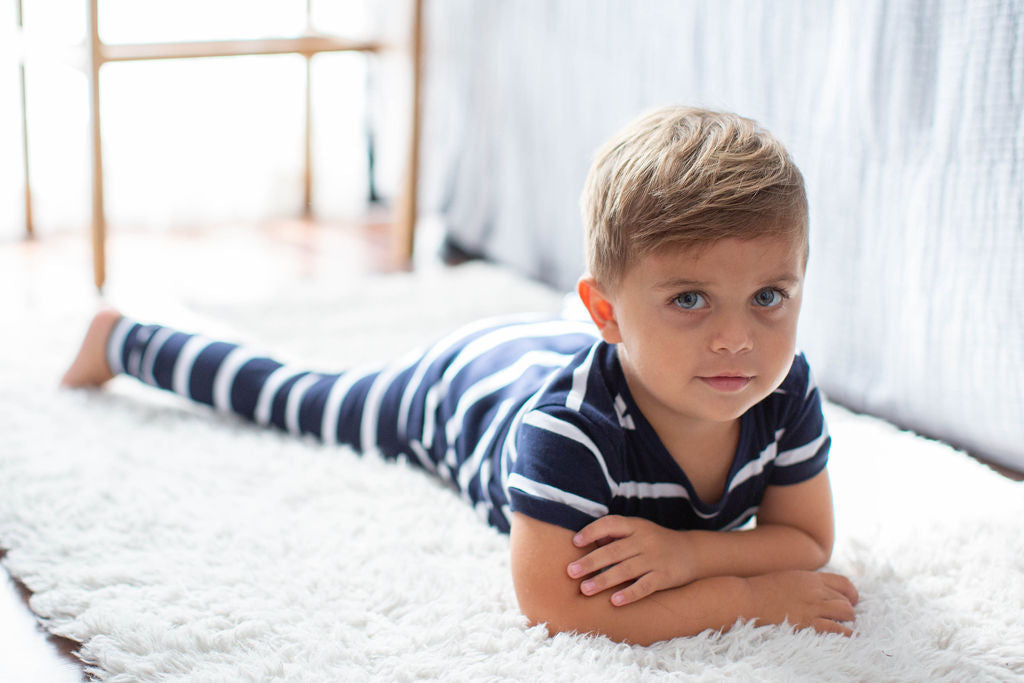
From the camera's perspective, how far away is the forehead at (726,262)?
76cm

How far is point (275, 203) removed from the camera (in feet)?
7.83

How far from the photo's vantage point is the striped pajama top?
825mm

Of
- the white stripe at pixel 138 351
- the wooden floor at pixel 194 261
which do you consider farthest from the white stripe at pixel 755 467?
the wooden floor at pixel 194 261

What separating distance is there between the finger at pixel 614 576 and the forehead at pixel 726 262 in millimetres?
217

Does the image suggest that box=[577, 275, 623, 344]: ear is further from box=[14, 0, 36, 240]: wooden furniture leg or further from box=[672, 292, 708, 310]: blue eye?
box=[14, 0, 36, 240]: wooden furniture leg

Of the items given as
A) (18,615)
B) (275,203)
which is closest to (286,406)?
(18,615)

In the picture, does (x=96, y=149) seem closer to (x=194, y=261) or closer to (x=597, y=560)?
(x=194, y=261)

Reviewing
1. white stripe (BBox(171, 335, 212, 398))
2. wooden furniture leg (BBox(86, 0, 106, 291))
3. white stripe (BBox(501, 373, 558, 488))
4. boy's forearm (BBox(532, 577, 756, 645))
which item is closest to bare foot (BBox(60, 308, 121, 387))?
white stripe (BBox(171, 335, 212, 398))

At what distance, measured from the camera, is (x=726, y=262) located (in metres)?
0.76

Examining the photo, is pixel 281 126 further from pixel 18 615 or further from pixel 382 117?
pixel 18 615

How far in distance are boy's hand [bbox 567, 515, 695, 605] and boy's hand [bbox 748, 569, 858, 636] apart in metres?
0.06

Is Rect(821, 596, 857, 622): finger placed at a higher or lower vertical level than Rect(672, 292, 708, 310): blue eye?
lower

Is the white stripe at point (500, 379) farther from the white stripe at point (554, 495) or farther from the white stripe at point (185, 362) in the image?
the white stripe at point (185, 362)

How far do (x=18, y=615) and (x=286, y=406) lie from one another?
395 millimetres
